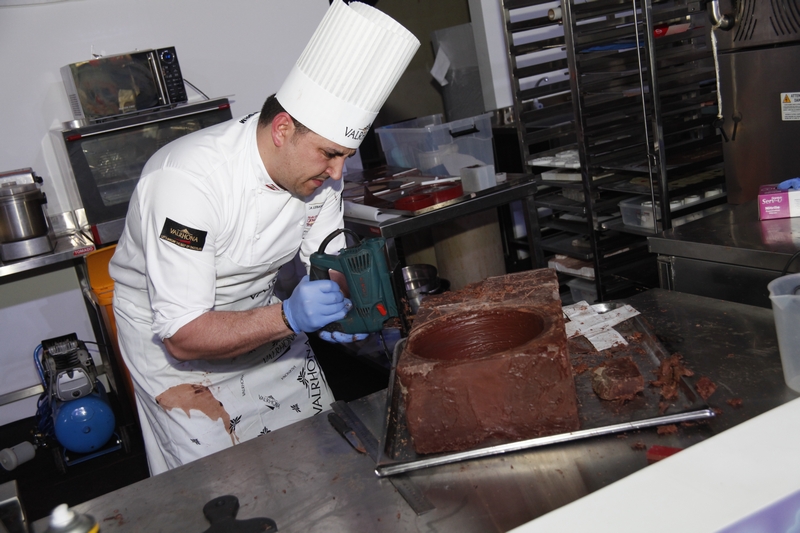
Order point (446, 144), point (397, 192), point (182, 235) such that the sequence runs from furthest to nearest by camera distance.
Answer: point (446, 144) < point (397, 192) < point (182, 235)

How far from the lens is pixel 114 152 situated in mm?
3795

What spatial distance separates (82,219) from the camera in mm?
4266

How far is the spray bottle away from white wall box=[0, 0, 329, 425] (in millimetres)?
3450

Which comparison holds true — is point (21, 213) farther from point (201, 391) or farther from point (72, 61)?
point (201, 391)

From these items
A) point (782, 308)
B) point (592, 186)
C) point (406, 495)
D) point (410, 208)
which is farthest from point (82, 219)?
point (782, 308)

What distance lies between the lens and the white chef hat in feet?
5.98

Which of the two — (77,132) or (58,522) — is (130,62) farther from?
(58,522)

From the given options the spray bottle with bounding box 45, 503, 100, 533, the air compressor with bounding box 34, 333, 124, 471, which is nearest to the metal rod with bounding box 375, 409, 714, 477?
the spray bottle with bounding box 45, 503, 100, 533

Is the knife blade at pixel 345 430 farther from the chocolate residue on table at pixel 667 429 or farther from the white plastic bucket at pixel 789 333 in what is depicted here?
the white plastic bucket at pixel 789 333

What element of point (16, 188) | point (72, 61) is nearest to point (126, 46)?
point (72, 61)

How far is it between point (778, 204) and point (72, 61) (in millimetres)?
3987

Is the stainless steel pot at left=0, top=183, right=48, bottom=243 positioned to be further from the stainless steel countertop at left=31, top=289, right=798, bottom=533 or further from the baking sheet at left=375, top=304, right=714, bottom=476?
the baking sheet at left=375, top=304, right=714, bottom=476

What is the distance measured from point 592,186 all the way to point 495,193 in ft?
1.88

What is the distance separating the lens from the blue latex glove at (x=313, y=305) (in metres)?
1.78
